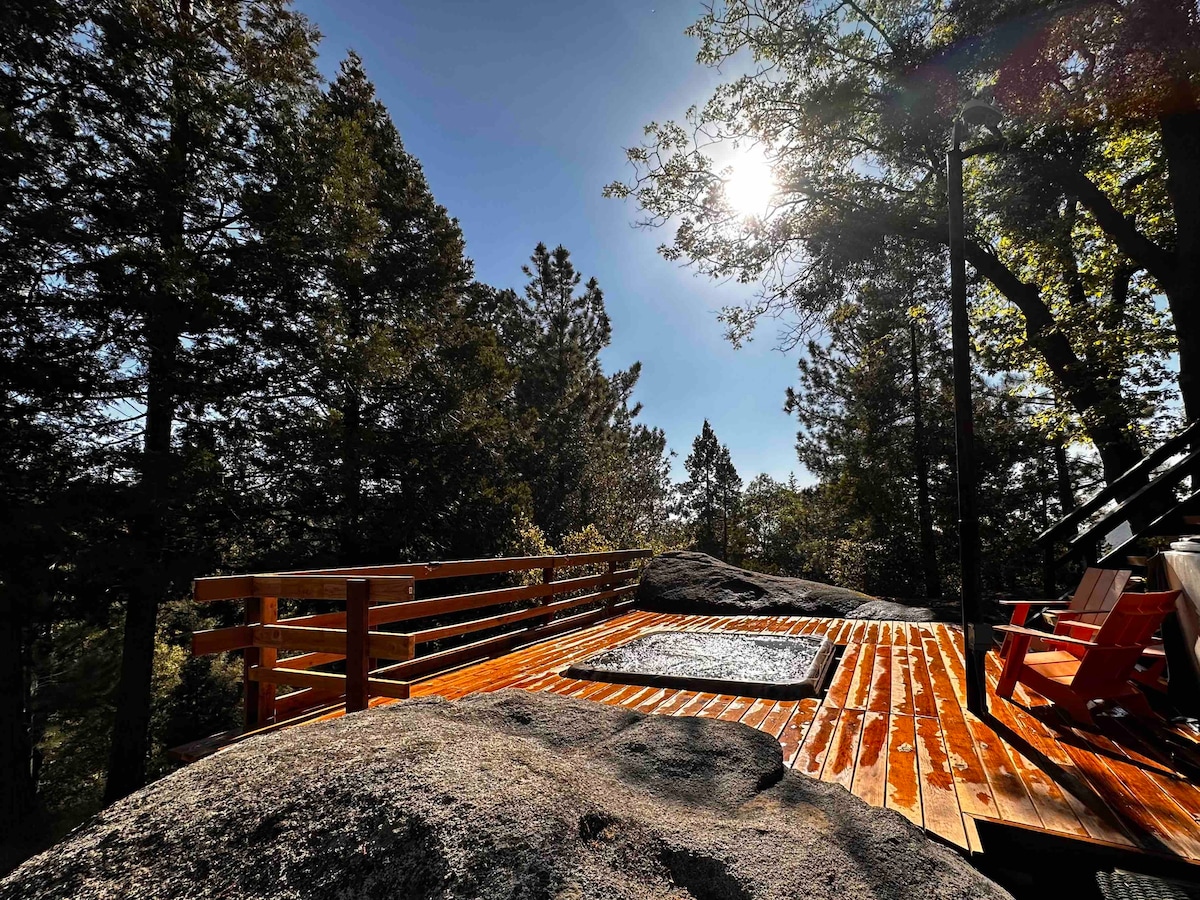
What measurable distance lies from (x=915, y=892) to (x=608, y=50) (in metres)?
9.84

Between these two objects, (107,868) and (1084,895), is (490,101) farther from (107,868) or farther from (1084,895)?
(1084,895)

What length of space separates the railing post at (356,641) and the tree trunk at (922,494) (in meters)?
15.2

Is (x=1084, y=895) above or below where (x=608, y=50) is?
below

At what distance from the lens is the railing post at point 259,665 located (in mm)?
3422

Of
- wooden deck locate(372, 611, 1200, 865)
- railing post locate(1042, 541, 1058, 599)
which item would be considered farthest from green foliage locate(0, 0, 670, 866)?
railing post locate(1042, 541, 1058, 599)

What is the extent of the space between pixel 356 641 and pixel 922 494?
612 inches

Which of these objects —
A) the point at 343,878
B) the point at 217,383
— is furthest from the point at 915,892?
the point at 217,383

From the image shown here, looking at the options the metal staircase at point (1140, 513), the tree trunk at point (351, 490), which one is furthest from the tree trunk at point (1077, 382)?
the tree trunk at point (351, 490)

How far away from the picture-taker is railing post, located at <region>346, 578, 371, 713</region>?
3.11m

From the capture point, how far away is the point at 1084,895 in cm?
217

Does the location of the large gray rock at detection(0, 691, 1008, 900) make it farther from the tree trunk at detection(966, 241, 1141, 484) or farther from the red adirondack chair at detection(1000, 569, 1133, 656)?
the tree trunk at detection(966, 241, 1141, 484)

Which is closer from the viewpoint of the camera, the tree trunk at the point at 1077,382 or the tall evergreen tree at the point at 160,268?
the tree trunk at the point at 1077,382

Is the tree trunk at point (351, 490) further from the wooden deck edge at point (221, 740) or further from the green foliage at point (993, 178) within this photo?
the wooden deck edge at point (221, 740)

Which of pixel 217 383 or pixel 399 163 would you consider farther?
pixel 399 163
